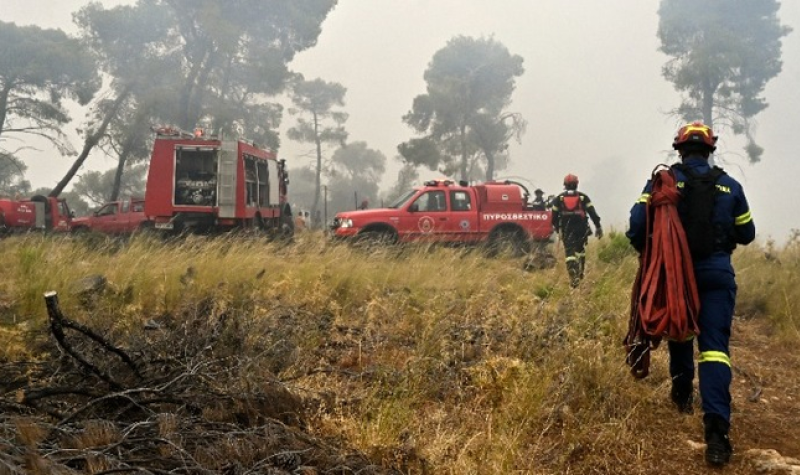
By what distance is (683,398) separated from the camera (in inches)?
137

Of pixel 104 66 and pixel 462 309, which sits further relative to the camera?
pixel 104 66

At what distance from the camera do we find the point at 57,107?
2230 centimetres

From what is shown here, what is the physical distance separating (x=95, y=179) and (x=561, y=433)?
4253cm

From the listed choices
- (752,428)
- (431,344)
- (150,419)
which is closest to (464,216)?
(431,344)

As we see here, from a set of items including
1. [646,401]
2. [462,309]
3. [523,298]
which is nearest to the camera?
[646,401]

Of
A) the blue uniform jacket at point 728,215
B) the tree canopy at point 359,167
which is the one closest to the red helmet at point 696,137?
the blue uniform jacket at point 728,215

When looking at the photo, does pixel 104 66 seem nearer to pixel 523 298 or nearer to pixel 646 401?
pixel 523 298

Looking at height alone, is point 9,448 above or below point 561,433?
above

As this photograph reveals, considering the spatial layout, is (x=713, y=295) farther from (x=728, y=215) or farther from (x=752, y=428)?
(x=752, y=428)

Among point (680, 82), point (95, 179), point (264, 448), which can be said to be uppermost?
point (680, 82)

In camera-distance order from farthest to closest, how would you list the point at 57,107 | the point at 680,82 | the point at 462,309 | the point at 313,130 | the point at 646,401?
the point at 313,130 → the point at 680,82 → the point at 57,107 → the point at 462,309 → the point at 646,401

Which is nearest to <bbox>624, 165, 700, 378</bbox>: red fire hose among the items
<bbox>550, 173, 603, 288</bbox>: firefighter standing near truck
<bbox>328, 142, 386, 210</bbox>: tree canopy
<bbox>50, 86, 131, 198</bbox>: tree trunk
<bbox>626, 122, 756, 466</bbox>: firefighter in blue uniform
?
<bbox>626, 122, 756, 466</bbox>: firefighter in blue uniform

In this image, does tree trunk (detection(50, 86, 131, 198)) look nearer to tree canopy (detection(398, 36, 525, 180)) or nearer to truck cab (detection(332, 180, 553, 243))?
truck cab (detection(332, 180, 553, 243))

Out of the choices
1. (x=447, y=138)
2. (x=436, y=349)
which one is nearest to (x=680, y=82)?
(x=447, y=138)
